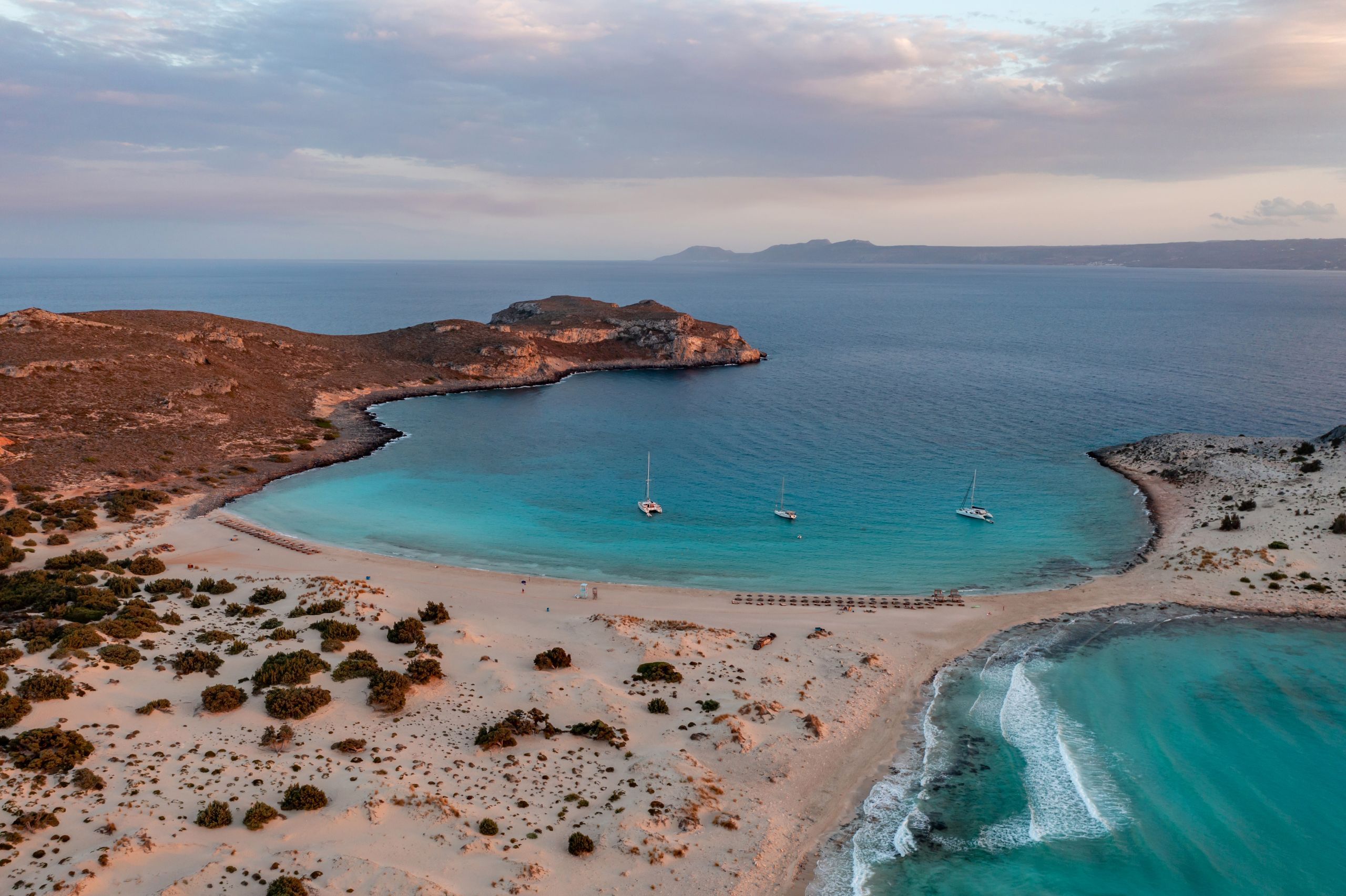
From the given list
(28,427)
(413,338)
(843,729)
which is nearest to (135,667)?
(843,729)

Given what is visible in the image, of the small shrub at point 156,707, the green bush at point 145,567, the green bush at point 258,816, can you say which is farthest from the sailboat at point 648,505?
the green bush at point 258,816

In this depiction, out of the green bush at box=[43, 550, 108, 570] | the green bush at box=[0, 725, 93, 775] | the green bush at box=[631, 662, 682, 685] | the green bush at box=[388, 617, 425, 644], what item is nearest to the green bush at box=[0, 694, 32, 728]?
the green bush at box=[0, 725, 93, 775]


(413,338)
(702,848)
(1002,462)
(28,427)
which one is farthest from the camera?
(413,338)

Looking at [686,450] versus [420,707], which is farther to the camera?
[686,450]

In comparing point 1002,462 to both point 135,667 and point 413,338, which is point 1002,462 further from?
point 413,338

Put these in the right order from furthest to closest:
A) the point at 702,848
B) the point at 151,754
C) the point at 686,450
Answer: the point at 686,450
the point at 151,754
the point at 702,848

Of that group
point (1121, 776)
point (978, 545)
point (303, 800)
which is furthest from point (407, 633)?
point (978, 545)

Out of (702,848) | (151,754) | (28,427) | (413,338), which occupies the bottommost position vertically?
(702,848)
